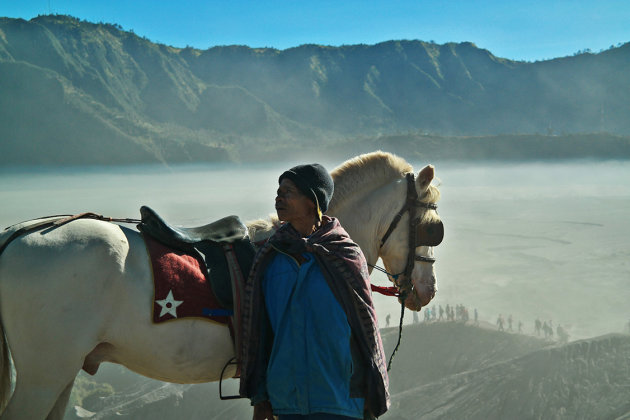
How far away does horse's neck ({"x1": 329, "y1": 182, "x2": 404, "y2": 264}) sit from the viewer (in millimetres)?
4305

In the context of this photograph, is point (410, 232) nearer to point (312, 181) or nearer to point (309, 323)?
point (312, 181)

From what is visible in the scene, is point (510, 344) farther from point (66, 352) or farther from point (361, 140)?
point (361, 140)

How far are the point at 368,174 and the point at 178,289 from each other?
2.05 meters

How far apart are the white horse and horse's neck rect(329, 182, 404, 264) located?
1.50 metres

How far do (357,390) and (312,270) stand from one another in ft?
2.08

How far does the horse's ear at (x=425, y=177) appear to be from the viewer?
4.33 m

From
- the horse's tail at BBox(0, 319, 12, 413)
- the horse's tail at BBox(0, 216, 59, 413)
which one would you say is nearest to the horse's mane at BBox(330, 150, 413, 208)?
the horse's tail at BBox(0, 216, 59, 413)

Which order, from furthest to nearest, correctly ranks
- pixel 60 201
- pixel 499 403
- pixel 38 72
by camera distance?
pixel 38 72 < pixel 60 201 < pixel 499 403

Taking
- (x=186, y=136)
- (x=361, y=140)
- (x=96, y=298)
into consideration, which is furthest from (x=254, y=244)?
(x=186, y=136)

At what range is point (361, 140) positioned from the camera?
147 metres

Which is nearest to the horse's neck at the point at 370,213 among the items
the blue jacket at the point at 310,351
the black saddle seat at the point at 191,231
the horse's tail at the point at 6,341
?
the black saddle seat at the point at 191,231

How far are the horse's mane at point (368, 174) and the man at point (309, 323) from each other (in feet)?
5.16

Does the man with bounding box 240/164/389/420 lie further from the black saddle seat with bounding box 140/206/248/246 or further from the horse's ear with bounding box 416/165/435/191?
the horse's ear with bounding box 416/165/435/191

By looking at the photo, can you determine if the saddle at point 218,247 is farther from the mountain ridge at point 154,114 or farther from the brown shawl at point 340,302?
the mountain ridge at point 154,114
